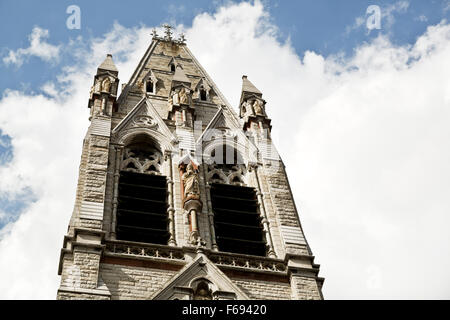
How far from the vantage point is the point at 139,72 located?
33781 mm

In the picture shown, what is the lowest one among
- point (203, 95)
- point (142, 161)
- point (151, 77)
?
point (142, 161)

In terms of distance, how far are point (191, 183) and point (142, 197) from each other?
1.69 meters

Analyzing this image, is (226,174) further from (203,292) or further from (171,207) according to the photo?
(203,292)

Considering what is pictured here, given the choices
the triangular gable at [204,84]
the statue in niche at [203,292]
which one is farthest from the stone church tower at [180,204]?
the triangular gable at [204,84]

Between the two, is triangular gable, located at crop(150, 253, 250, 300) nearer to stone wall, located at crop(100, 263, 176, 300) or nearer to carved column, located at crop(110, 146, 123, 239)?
stone wall, located at crop(100, 263, 176, 300)

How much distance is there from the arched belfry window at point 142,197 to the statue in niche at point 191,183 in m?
0.86

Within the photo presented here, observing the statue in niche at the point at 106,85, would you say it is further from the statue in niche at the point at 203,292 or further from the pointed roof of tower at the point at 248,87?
the statue in niche at the point at 203,292

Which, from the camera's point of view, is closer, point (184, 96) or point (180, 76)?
point (184, 96)

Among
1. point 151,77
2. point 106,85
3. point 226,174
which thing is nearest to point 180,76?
point 151,77

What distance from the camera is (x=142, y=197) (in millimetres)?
24391

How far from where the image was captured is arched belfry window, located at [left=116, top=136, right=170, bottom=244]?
74.1 feet

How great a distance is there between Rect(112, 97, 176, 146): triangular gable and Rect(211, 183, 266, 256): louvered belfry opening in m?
3.36
